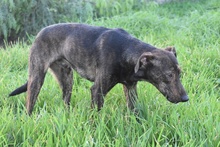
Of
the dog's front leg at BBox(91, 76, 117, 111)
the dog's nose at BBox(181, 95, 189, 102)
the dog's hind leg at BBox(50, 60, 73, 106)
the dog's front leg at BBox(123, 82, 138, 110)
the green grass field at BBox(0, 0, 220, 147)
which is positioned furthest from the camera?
the dog's hind leg at BBox(50, 60, 73, 106)

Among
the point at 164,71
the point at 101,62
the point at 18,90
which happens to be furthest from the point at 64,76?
the point at 164,71

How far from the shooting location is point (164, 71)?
3297 mm

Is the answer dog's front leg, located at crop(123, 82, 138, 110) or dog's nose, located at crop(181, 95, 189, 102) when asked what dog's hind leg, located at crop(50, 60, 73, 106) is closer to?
dog's front leg, located at crop(123, 82, 138, 110)

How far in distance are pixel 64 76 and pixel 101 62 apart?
31.9 inches

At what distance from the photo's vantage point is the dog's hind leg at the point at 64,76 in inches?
163

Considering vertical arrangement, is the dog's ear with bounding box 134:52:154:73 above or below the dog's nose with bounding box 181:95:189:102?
above

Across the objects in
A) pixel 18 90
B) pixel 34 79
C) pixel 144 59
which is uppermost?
pixel 144 59

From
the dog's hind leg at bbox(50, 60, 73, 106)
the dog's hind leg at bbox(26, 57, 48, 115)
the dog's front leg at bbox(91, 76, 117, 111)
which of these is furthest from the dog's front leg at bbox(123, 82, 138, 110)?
the dog's hind leg at bbox(26, 57, 48, 115)

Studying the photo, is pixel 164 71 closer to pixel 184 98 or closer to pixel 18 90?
pixel 184 98

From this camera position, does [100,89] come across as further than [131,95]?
No

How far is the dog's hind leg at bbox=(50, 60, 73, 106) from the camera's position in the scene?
4129mm

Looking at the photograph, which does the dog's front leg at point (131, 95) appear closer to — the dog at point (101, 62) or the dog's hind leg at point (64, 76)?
the dog at point (101, 62)

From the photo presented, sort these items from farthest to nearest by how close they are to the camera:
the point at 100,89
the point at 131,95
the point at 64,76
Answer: the point at 64,76 → the point at 131,95 → the point at 100,89

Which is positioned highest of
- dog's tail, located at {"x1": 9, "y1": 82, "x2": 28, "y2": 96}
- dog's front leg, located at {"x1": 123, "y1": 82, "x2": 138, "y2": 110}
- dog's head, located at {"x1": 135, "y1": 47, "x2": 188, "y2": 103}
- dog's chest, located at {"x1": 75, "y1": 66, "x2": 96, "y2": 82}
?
dog's head, located at {"x1": 135, "y1": 47, "x2": 188, "y2": 103}
